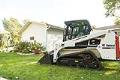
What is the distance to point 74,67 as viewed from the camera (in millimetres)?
13633

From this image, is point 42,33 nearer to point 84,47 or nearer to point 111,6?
point 111,6

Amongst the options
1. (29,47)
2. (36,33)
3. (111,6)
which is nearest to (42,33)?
(36,33)

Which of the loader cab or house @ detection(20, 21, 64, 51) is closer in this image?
the loader cab

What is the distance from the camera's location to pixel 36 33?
34.8 meters

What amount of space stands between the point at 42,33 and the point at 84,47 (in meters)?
20.7

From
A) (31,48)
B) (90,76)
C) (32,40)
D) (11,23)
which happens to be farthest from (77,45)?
(11,23)

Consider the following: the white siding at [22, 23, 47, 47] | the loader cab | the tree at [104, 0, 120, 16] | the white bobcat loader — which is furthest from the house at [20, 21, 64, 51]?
the white bobcat loader

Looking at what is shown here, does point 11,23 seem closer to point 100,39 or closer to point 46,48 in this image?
point 46,48

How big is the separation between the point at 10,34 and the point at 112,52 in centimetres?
3013

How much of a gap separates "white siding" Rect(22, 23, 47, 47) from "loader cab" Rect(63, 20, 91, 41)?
18215 mm

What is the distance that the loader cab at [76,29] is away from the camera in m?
14.0

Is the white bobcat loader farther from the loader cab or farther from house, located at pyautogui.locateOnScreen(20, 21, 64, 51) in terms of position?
house, located at pyautogui.locateOnScreen(20, 21, 64, 51)

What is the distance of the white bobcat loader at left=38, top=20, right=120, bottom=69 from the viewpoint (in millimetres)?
12039

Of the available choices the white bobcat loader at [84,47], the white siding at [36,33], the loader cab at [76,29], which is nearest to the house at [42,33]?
the white siding at [36,33]
